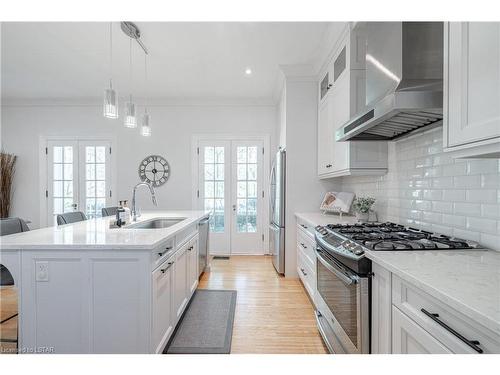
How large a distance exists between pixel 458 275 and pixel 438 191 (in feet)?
3.13

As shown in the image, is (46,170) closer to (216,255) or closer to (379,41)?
(216,255)

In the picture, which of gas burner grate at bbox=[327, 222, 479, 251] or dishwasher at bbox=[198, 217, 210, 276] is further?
dishwasher at bbox=[198, 217, 210, 276]

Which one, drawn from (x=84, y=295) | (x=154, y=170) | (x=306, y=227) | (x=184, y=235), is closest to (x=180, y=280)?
(x=184, y=235)

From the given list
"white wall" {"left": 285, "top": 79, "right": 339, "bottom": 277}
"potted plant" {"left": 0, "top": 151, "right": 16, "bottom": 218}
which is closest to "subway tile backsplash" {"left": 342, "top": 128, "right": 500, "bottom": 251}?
"white wall" {"left": 285, "top": 79, "right": 339, "bottom": 277}

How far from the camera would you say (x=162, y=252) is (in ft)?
5.90

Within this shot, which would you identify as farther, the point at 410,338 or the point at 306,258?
the point at 306,258

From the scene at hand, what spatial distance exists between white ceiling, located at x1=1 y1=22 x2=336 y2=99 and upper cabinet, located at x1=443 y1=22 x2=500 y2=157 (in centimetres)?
182

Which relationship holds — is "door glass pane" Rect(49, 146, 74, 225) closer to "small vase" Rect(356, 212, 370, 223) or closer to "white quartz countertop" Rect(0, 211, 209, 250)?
"white quartz countertop" Rect(0, 211, 209, 250)

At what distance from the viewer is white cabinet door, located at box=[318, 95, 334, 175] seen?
304 centimetres

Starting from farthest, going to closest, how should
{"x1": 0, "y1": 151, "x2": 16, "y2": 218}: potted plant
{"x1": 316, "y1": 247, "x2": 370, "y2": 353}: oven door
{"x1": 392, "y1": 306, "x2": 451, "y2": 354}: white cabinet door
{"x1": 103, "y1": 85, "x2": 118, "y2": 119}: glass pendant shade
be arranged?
1. {"x1": 0, "y1": 151, "x2": 16, "y2": 218}: potted plant
2. {"x1": 103, "y1": 85, "x2": 118, "y2": 119}: glass pendant shade
3. {"x1": 316, "y1": 247, "x2": 370, "y2": 353}: oven door
4. {"x1": 392, "y1": 306, "x2": 451, "y2": 354}: white cabinet door

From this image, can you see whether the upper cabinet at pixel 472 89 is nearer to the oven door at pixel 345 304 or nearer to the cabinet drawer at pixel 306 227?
the oven door at pixel 345 304

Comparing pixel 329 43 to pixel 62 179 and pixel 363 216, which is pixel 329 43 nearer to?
pixel 363 216

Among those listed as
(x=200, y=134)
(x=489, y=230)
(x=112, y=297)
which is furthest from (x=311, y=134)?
(x=112, y=297)

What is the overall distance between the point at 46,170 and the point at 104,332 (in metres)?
4.56
